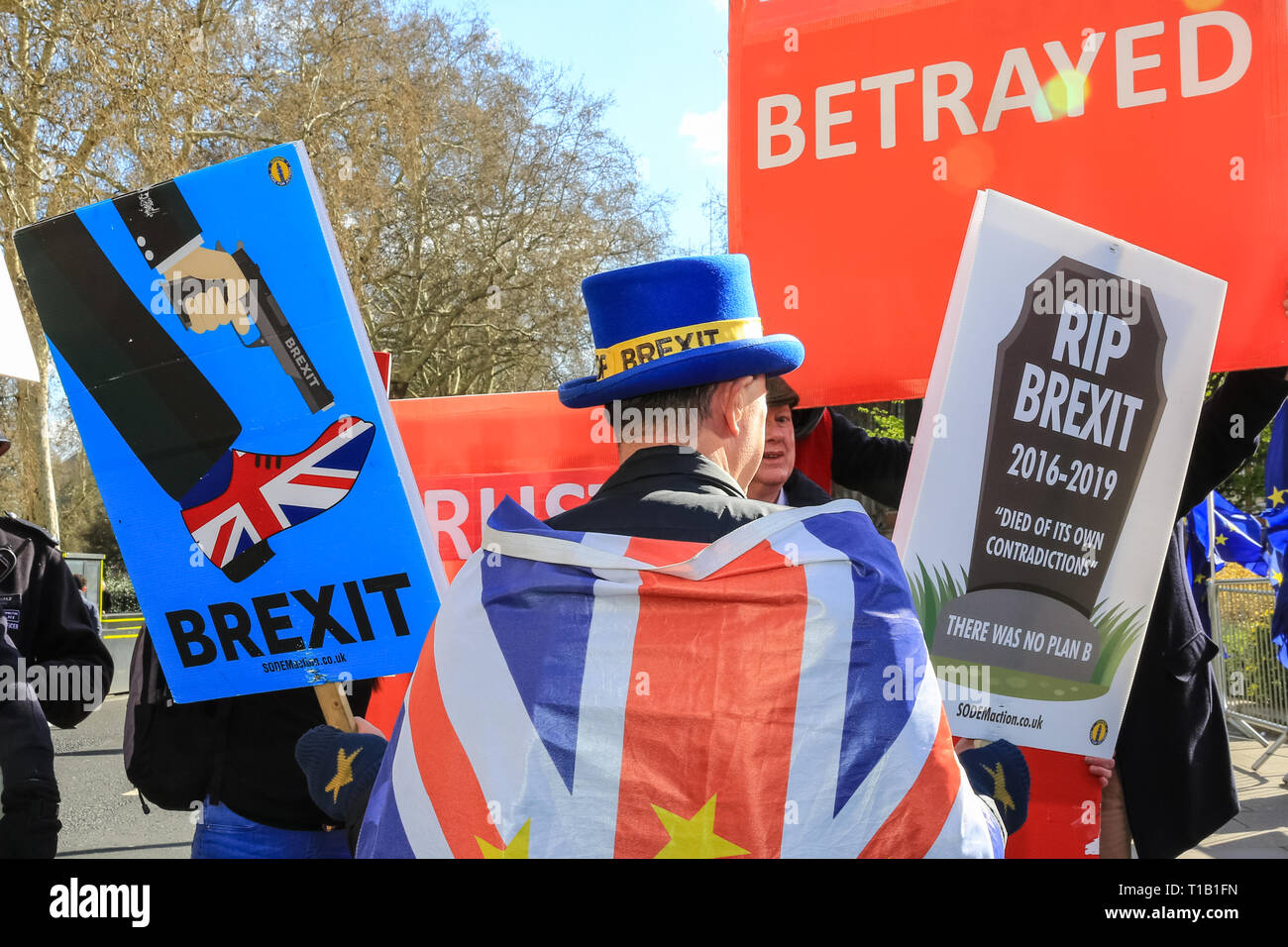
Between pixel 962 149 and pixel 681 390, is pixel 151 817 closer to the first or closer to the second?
pixel 962 149

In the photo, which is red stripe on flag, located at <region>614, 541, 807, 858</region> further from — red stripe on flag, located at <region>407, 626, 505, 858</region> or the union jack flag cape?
red stripe on flag, located at <region>407, 626, 505, 858</region>

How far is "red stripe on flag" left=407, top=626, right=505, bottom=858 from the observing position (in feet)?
5.44

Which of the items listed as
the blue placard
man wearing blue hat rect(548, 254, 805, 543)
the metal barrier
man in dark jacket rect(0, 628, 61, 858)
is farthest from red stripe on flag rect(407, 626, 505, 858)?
the metal barrier

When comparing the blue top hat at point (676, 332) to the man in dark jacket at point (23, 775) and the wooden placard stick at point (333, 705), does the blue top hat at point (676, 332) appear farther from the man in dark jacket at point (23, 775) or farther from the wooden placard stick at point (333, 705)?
Result: the man in dark jacket at point (23, 775)

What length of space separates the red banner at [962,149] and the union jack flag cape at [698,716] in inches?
60.2

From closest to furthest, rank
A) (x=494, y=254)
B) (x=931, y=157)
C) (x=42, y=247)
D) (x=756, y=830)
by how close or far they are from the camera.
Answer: (x=756, y=830)
(x=42, y=247)
(x=931, y=157)
(x=494, y=254)

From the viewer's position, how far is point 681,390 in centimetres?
190

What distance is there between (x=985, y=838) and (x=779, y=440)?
184cm

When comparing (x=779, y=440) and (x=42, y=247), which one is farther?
(x=779, y=440)

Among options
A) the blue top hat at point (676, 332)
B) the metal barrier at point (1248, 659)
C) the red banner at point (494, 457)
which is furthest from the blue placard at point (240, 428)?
the metal barrier at point (1248, 659)

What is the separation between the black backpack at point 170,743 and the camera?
2.79 m

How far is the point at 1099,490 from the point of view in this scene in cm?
255
